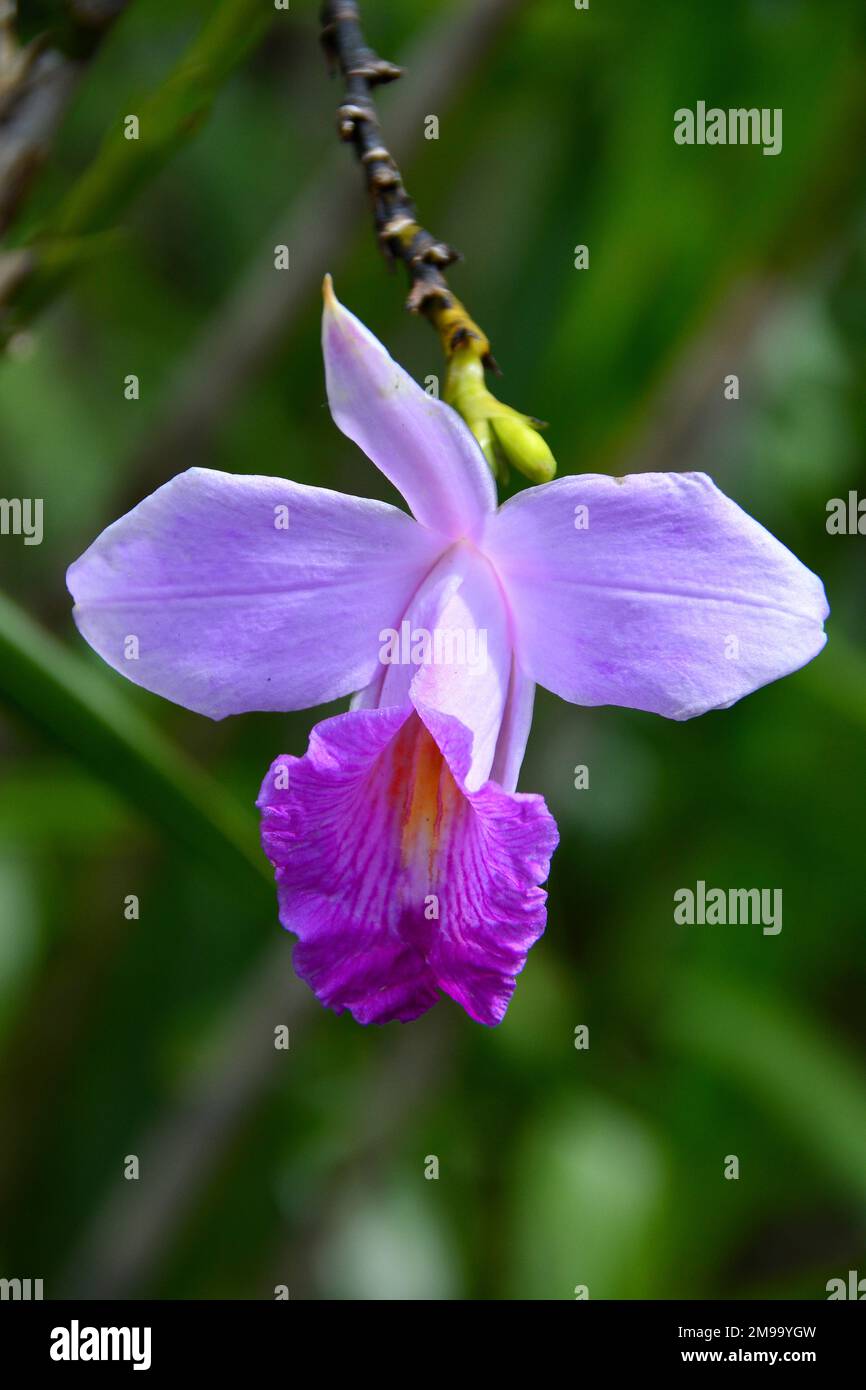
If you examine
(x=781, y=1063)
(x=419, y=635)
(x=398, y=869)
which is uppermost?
(x=419, y=635)

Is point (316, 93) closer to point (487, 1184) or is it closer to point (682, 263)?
point (682, 263)

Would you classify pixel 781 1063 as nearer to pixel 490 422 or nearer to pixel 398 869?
pixel 398 869

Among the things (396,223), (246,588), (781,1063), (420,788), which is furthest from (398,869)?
(781,1063)

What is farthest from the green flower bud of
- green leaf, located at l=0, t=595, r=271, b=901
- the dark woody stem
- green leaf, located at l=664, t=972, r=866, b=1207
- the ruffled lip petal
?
green leaf, located at l=664, t=972, r=866, b=1207

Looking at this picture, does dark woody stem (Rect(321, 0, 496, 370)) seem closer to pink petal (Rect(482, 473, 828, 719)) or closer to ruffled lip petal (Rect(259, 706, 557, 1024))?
Result: pink petal (Rect(482, 473, 828, 719))

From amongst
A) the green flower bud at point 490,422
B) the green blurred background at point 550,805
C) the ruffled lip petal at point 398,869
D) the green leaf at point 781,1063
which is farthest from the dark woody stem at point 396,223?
the green leaf at point 781,1063
